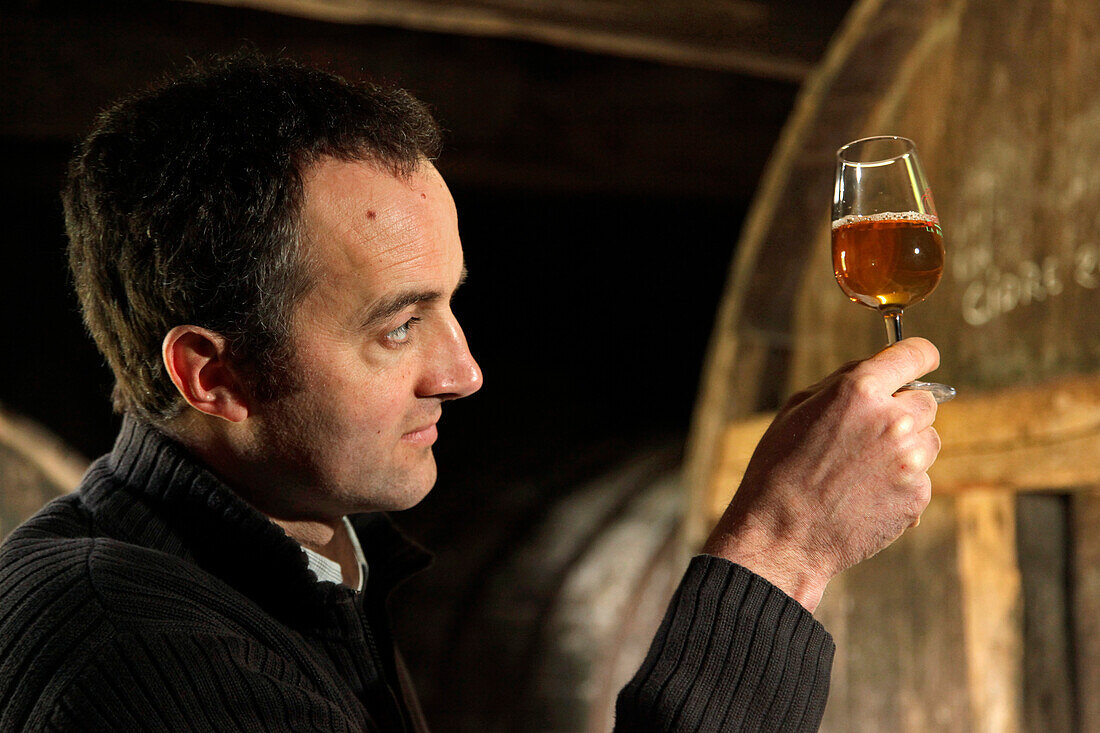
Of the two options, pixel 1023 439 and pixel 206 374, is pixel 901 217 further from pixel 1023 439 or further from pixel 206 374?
pixel 206 374

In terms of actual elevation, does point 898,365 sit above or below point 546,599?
above

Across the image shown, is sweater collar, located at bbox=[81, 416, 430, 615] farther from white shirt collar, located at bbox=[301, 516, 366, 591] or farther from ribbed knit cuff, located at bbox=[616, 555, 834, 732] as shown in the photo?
ribbed knit cuff, located at bbox=[616, 555, 834, 732]

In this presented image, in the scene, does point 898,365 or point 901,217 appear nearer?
point 898,365

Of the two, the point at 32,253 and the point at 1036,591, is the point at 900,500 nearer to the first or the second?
the point at 1036,591

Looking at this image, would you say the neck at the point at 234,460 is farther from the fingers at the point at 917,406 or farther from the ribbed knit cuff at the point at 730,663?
the fingers at the point at 917,406

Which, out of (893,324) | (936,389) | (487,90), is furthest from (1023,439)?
(487,90)

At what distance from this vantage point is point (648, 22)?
349cm

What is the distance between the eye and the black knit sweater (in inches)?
11.3

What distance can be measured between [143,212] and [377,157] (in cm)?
31

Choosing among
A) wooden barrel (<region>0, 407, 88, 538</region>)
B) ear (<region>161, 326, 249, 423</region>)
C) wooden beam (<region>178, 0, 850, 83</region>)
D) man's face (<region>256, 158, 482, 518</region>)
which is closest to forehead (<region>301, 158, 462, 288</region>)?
man's face (<region>256, 158, 482, 518</region>)

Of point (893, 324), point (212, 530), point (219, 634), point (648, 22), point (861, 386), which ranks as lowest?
point (219, 634)

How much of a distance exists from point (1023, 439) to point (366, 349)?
128cm

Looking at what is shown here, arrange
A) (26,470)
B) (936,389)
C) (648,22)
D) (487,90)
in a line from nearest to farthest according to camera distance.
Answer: (936,389) → (26,470) → (648,22) → (487,90)

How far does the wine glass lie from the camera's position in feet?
4.54
